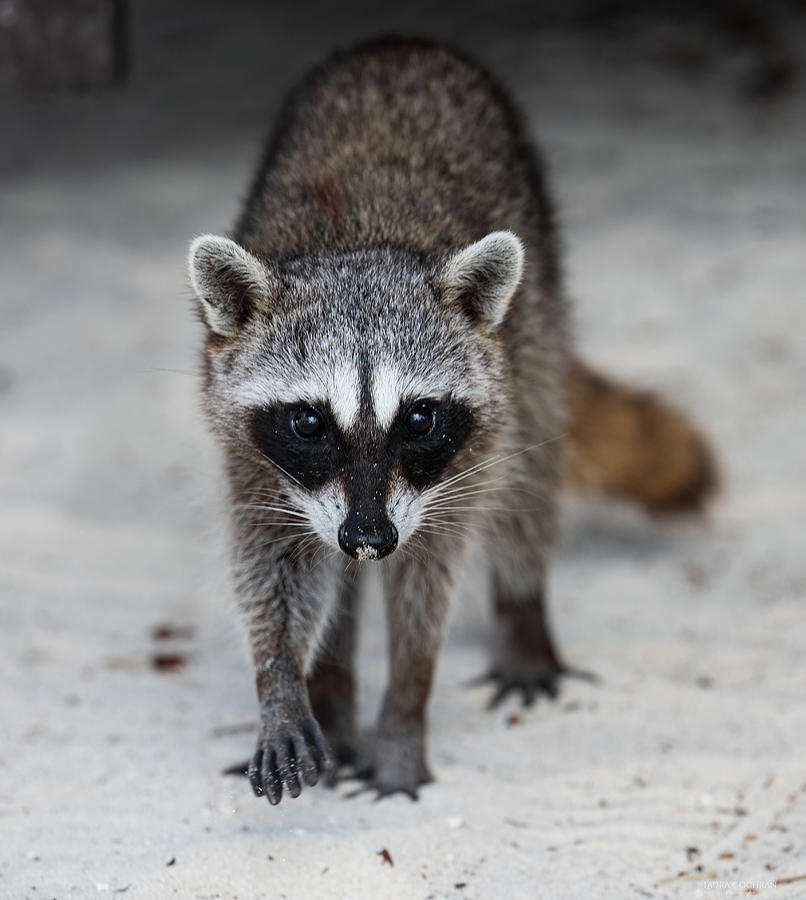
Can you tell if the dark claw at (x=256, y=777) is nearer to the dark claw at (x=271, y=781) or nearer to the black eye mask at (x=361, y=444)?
the dark claw at (x=271, y=781)

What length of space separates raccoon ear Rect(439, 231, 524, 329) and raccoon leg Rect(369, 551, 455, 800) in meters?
0.61

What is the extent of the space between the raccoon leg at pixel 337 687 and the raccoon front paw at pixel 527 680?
51cm

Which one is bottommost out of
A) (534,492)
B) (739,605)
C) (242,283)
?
(739,605)

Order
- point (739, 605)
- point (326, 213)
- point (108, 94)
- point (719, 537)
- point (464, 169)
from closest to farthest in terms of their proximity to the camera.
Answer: point (326, 213), point (464, 169), point (739, 605), point (719, 537), point (108, 94)

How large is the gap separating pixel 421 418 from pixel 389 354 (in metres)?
0.15

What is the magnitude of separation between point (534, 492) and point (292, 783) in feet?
4.22

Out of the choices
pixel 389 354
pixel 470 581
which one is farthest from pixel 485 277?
pixel 470 581

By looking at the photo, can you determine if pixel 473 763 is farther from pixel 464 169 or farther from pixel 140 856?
pixel 464 169

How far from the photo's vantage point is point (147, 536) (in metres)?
4.58

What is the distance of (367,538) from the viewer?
2.43m

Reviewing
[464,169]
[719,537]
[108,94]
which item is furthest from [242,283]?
[108,94]

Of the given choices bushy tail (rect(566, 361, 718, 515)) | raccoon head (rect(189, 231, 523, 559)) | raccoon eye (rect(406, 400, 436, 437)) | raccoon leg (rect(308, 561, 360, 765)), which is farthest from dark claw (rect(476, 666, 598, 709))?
raccoon eye (rect(406, 400, 436, 437))

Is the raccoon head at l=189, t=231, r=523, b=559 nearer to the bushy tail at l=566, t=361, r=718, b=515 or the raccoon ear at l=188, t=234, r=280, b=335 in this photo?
the raccoon ear at l=188, t=234, r=280, b=335

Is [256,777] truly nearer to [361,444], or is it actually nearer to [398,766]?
[398,766]
